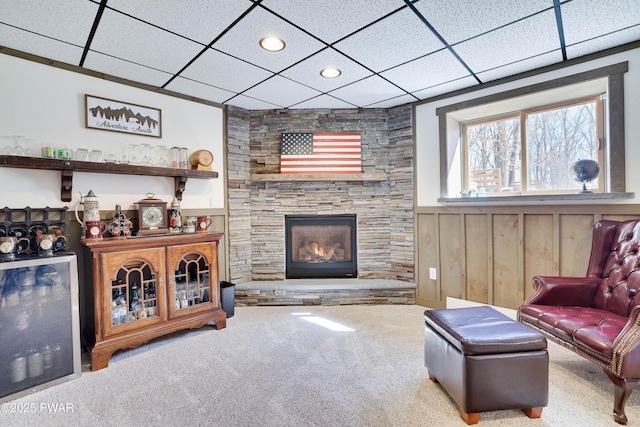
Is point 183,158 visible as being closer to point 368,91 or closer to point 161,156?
point 161,156

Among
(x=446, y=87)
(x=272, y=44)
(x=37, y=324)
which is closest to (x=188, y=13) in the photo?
(x=272, y=44)

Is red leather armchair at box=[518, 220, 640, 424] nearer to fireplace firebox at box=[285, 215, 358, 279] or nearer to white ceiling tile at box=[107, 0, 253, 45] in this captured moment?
fireplace firebox at box=[285, 215, 358, 279]

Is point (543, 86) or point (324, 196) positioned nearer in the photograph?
point (543, 86)

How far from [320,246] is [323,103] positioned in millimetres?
1763

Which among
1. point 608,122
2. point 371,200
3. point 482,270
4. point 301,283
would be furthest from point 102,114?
point 608,122

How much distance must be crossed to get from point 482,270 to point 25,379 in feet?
12.7

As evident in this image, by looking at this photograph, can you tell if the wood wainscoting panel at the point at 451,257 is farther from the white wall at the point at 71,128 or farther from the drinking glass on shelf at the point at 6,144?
the drinking glass on shelf at the point at 6,144

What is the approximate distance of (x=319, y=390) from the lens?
6.59ft

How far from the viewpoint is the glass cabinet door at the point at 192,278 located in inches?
111

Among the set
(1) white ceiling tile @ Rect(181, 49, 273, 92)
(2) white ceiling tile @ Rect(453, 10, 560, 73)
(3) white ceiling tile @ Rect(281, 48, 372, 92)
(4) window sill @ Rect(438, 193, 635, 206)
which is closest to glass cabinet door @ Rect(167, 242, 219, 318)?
(1) white ceiling tile @ Rect(181, 49, 273, 92)

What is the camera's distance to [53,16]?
1.99 metres

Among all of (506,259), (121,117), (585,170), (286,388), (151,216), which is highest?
(121,117)

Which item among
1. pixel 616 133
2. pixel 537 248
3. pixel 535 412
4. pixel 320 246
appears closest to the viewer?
pixel 535 412

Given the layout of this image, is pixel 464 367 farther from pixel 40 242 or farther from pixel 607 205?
pixel 40 242
